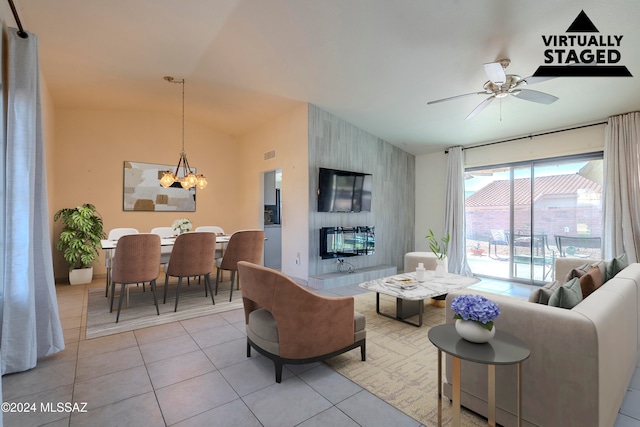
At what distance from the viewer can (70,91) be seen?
4602 mm

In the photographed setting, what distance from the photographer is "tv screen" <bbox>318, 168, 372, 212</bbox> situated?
198 inches

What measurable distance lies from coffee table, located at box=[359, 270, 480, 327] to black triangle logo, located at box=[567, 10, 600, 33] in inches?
105

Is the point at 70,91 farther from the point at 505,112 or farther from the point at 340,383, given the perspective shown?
the point at 505,112

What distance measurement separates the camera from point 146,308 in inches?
146

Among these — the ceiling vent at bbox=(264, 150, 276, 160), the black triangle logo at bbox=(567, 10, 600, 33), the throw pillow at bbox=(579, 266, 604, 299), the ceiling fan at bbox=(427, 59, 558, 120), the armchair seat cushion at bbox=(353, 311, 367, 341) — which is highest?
the black triangle logo at bbox=(567, 10, 600, 33)

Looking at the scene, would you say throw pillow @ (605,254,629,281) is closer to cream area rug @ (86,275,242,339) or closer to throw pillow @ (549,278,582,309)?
throw pillow @ (549,278,582,309)

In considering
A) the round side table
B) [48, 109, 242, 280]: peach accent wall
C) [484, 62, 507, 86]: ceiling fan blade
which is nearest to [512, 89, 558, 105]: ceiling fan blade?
[484, 62, 507, 86]: ceiling fan blade

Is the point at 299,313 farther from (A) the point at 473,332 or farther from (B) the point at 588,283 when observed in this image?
(B) the point at 588,283

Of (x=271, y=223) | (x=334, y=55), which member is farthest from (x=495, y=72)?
(x=271, y=223)

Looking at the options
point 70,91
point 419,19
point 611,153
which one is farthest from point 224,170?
point 611,153

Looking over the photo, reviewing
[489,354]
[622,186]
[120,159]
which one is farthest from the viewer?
[120,159]

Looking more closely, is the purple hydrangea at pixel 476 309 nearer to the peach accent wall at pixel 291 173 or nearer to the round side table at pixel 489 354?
the round side table at pixel 489 354

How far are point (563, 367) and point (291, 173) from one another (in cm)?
447

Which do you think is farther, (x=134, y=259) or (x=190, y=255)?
(x=190, y=255)
